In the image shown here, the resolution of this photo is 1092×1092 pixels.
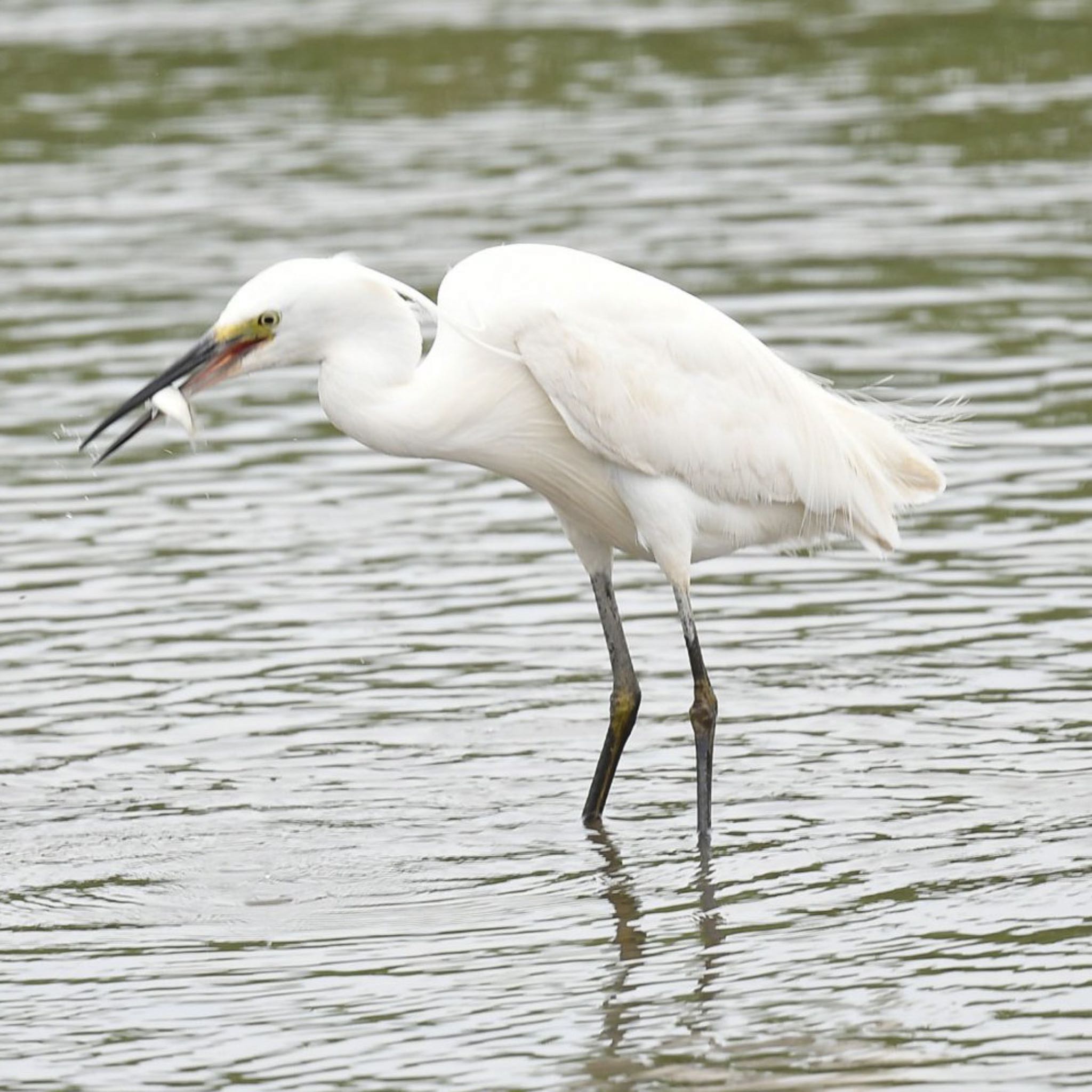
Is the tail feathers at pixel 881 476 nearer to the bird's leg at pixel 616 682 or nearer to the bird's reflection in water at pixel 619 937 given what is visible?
the bird's leg at pixel 616 682

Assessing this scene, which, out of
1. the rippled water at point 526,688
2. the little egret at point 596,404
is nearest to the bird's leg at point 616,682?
the little egret at point 596,404

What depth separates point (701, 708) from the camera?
830 centimetres

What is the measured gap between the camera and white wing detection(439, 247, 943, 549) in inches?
310

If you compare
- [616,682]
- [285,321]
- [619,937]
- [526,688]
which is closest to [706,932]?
[619,937]

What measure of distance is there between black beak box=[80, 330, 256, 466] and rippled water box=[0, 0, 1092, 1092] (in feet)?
4.61

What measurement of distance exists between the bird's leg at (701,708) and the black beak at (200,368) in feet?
5.17

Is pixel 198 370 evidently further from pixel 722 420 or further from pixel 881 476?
pixel 881 476

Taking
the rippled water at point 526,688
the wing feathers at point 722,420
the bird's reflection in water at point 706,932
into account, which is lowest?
the bird's reflection in water at point 706,932

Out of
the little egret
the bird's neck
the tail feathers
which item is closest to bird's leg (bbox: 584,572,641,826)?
the little egret

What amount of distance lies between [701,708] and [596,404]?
3.50 ft

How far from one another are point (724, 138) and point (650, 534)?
11.4 metres

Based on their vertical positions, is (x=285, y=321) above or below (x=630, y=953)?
above

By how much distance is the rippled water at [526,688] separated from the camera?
6.60 m

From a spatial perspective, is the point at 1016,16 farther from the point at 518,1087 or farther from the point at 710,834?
the point at 518,1087
